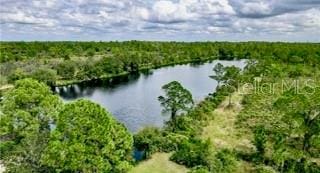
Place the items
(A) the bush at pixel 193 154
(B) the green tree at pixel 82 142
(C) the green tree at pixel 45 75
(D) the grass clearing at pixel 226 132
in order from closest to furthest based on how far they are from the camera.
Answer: (B) the green tree at pixel 82 142 < (A) the bush at pixel 193 154 < (D) the grass clearing at pixel 226 132 < (C) the green tree at pixel 45 75

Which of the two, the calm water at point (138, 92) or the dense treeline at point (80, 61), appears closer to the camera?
the calm water at point (138, 92)

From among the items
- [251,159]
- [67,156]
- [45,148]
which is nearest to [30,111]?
[45,148]

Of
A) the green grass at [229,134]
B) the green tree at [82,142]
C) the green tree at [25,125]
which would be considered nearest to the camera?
the green tree at [82,142]

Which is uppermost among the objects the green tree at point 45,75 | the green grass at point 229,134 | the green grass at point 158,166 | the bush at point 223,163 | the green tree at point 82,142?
the green tree at point 82,142

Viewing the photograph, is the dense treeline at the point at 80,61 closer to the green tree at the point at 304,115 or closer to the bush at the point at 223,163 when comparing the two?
the bush at the point at 223,163

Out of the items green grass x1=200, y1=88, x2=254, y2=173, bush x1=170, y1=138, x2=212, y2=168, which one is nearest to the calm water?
green grass x1=200, y1=88, x2=254, y2=173

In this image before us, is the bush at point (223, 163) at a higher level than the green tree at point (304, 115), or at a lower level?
lower

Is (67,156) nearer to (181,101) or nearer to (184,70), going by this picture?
(181,101)

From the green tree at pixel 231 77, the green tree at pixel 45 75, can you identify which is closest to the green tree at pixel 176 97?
the green tree at pixel 231 77
